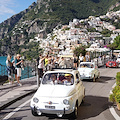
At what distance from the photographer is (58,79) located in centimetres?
810

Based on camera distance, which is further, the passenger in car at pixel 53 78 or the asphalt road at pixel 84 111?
the passenger in car at pixel 53 78

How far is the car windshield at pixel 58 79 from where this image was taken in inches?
312

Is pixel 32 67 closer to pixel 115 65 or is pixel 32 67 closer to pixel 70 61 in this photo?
pixel 70 61

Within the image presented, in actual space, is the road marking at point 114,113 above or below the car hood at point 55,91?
below

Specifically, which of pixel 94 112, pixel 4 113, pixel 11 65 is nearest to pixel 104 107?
pixel 94 112

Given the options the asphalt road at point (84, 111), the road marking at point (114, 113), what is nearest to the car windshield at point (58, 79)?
the asphalt road at point (84, 111)

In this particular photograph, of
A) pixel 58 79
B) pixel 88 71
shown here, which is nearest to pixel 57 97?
pixel 58 79

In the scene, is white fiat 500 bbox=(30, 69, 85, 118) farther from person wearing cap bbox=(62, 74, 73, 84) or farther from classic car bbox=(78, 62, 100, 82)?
classic car bbox=(78, 62, 100, 82)

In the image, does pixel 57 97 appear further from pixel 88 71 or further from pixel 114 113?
pixel 88 71

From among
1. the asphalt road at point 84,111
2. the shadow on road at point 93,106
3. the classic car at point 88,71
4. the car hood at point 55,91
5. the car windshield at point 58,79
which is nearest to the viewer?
the car hood at point 55,91

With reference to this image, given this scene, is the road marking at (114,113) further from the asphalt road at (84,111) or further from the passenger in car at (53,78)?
the passenger in car at (53,78)

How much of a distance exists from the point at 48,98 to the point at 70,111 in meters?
0.77

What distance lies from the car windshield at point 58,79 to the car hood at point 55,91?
0.26 meters

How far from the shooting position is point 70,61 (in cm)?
2441
